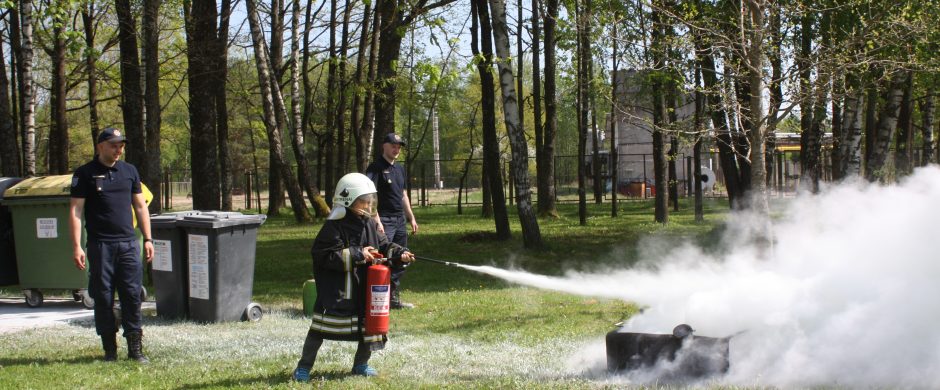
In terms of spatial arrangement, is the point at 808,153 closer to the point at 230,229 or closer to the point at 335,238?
the point at 230,229

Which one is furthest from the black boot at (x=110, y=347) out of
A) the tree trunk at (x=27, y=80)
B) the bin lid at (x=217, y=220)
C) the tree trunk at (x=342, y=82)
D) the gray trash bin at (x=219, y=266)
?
the tree trunk at (x=342, y=82)

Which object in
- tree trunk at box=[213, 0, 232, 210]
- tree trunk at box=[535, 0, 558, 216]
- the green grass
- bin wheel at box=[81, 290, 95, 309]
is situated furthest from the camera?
tree trunk at box=[535, 0, 558, 216]

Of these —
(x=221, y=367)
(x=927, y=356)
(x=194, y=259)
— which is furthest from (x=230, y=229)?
(x=927, y=356)

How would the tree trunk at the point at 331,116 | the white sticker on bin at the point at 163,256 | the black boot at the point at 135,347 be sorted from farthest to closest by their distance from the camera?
the tree trunk at the point at 331,116, the white sticker on bin at the point at 163,256, the black boot at the point at 135,347

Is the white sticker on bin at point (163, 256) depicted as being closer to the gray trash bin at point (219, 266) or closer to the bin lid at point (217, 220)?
the gray trash bin at point (219, 266)

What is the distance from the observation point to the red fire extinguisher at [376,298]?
5.91m

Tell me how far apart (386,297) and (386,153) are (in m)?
3.38

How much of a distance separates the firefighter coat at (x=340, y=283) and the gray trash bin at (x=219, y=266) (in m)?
3.35

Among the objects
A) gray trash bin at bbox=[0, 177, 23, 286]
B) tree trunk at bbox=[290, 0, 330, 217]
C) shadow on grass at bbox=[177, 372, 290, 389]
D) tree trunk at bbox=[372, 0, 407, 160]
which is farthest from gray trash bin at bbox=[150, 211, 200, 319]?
tree trunk at bbox=[290, 0, 330, 217]

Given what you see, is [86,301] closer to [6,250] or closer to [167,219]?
[6,250]

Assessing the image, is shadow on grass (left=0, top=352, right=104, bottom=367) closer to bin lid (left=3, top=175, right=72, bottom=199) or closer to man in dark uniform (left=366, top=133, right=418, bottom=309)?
man in dark uniform (left=366, top=133, right=418, bottom=309)

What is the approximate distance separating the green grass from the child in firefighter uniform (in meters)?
0.33

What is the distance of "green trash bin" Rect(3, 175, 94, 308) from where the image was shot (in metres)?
10.6

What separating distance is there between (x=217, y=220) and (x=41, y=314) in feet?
10.4
